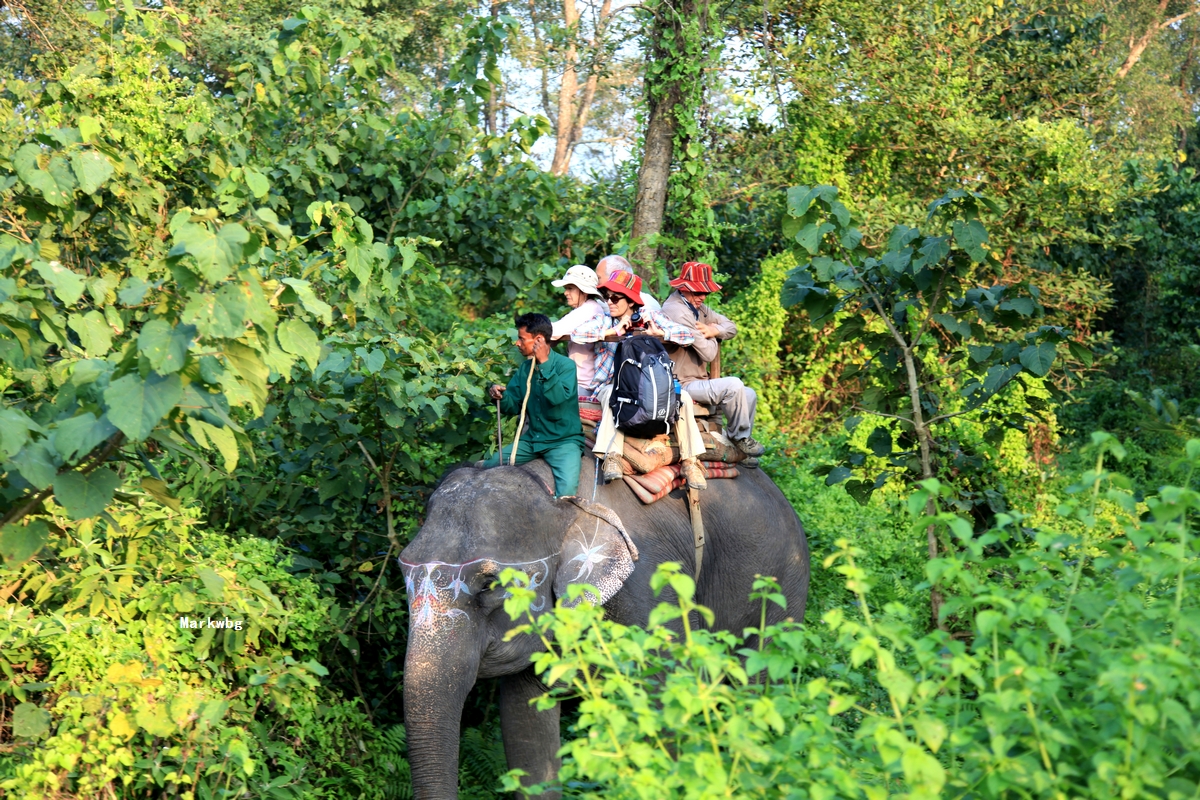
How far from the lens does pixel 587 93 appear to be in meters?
22.6

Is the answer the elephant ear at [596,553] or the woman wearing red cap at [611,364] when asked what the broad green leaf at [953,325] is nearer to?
the woman wearing red cap at [611,364]

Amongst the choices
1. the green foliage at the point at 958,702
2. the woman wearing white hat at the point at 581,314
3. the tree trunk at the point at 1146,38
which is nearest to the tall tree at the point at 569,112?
the tree trunk at the point at 1146,38

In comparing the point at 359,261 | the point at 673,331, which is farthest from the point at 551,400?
the point at 359,261

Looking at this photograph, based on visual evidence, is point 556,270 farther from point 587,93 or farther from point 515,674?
point 587,93

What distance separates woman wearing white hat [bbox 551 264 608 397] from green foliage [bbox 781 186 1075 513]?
0.88m

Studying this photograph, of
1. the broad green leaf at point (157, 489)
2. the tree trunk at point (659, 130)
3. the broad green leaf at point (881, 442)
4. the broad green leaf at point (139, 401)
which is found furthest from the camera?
the tree trunk at point (659, 130)

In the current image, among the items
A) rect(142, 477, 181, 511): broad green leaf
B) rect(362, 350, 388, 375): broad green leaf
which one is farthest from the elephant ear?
rect(142, 477, 181, 511): broad green leaf

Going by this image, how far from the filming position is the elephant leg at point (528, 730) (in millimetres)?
5379

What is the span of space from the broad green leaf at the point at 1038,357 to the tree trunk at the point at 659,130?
3387 mm

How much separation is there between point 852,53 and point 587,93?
37.3ft

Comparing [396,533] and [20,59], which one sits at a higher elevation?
[20,59]

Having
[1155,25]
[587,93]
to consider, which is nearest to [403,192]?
[587,93]

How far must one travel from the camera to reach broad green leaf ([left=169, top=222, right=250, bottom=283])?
3.18 metres

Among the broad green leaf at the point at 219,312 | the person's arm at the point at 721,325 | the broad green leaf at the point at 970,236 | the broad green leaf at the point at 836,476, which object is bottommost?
the broad green leaf at the point at 836,476
